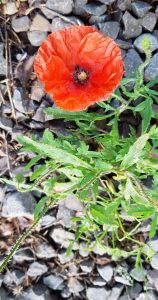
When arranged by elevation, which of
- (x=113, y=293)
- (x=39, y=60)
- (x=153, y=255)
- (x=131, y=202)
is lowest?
(x=113, y=293)

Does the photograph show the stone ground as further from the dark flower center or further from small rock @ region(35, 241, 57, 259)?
the dark flower center

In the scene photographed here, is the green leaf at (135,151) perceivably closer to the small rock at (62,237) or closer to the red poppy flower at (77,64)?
the red poppy flower at (77,64)

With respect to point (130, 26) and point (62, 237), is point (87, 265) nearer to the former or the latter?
point (62, 237)

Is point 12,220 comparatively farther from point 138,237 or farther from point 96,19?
point 96,19

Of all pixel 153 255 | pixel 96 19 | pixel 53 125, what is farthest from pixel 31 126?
pixel 153 255

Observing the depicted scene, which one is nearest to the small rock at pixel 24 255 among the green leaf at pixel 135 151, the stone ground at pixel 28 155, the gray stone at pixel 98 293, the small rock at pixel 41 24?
the stone ground at pixel 28 155

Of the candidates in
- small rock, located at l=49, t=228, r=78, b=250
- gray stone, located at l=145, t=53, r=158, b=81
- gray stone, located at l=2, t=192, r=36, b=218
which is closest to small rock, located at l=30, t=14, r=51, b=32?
gray stone, located at l=145, t=53, r=158, b=81

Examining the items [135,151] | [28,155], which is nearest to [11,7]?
[28,155]
